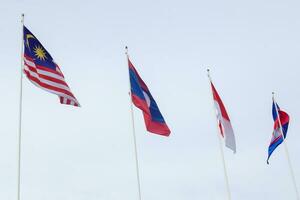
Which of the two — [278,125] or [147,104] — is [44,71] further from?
[278,125]

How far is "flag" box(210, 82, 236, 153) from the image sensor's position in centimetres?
2627

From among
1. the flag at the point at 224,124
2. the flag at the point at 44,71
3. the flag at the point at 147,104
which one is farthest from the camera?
the flag at the point at 224,124

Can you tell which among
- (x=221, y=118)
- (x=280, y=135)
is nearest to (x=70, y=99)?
(x=221, y=118)

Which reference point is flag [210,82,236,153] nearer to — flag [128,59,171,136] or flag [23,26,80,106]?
flag [128,59,171,136]

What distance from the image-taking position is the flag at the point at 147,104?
2292 cm

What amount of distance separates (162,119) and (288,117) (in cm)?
1139

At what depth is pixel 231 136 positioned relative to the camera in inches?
1048

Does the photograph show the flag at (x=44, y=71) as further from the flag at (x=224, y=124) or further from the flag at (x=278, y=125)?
the flag at (x=278, y=125)

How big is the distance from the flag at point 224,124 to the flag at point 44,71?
9.52 metres

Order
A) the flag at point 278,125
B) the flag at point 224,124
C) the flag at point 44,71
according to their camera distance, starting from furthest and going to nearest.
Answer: the flag at point 278,125, the flag at point 224,124, the flag at point 44,71

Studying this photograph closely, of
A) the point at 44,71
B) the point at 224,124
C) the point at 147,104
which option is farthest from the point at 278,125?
the point at 44,71

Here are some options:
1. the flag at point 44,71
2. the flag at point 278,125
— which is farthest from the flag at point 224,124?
the flag at point 44,71

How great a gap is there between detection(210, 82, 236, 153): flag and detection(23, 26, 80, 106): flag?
9.52 meters

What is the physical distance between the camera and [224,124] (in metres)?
26.5
